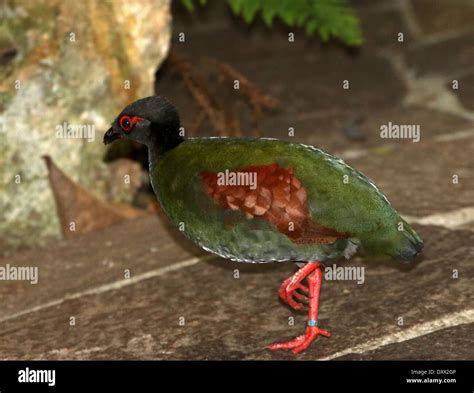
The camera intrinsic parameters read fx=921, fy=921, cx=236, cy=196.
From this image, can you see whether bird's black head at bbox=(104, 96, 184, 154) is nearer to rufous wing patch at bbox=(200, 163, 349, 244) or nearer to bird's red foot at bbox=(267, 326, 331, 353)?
rufous wing patch at bbox=(200, 163, 349, 244)

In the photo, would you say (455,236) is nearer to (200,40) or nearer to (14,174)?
(14,174)

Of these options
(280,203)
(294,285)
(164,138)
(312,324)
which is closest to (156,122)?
(164,138)

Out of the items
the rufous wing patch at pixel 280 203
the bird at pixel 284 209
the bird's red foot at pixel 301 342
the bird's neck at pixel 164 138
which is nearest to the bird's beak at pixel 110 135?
the bird's neck at pixel 164 138

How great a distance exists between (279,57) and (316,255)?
4.14 m

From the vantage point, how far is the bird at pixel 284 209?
3.64 m

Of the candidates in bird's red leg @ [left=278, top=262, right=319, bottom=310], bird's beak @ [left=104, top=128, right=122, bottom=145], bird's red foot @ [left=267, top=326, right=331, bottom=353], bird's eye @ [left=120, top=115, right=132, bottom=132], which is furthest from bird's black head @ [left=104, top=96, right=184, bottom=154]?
bird's red foot @ [left=267, top=326, right=331, bottom=353]

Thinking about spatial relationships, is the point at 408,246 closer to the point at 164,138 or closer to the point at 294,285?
the point at 294,285

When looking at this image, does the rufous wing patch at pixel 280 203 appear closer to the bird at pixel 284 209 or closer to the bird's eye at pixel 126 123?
the bird at pixel 284 209

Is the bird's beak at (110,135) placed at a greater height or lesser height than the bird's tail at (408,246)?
greater

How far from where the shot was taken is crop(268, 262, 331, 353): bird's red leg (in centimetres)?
375

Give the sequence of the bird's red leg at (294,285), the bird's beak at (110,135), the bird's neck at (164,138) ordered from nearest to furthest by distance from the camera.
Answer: the bird's red leg at (294,285) < the bird's neck at (164,138) < the bird's beak at (110,135)

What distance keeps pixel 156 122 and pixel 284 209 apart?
0.77 m

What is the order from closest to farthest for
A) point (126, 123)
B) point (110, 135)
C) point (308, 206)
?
point (308, 206), point (126, 123), point (110, 135)

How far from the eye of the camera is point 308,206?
363cm
